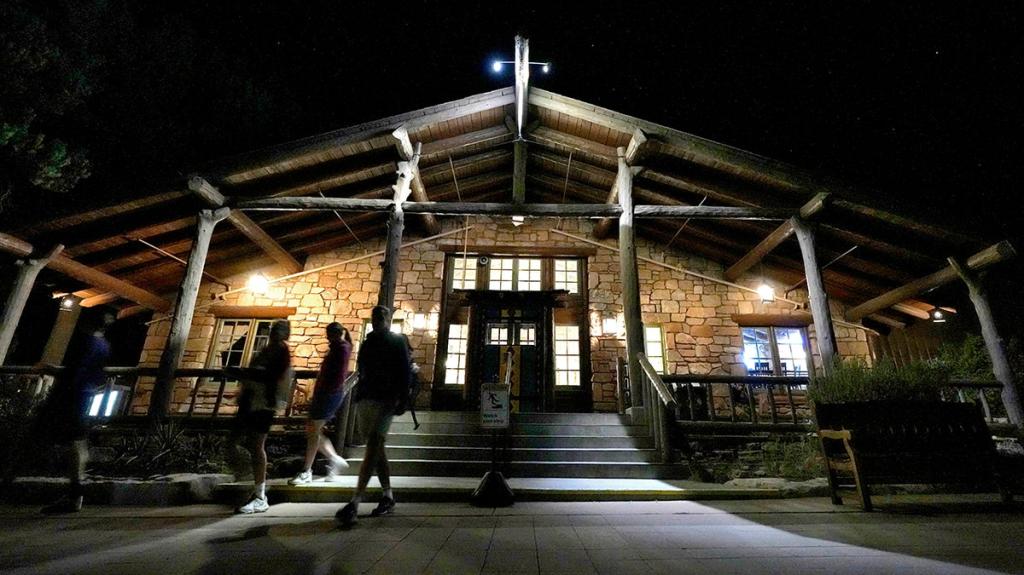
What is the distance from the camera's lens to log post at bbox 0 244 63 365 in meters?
5.78

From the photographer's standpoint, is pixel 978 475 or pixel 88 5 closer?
pixel 978 475

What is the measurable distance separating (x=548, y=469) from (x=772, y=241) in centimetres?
580

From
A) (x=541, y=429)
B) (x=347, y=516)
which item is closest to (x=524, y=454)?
(x=541, y=429)

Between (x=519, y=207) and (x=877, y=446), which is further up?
(x=519, y=207)

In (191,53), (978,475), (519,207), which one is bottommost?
(978,475)

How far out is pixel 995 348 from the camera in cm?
575

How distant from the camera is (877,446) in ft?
11.4

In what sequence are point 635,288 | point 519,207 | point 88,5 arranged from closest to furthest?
point 635,288 < point 519,207 < point 88,5

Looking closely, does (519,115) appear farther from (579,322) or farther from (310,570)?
(310,570)

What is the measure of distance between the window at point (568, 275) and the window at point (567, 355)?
0.89 meters

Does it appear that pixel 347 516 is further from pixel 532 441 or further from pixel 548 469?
pixel 532 441

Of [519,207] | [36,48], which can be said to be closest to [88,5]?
[36,48]

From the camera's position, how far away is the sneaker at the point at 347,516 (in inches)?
107

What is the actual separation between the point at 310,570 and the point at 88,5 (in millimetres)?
11217
